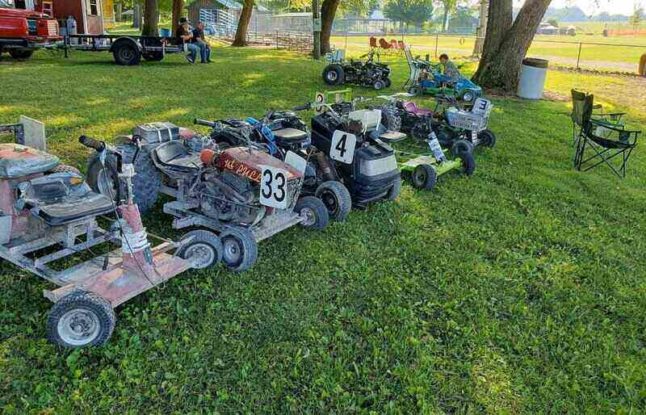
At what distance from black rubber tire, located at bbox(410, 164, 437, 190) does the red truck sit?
482 inches

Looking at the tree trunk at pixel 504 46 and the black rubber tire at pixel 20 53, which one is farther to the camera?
the black rubber tire at pixel 20 53

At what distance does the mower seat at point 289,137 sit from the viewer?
4.72 meters

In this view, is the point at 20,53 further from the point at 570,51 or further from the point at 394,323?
the point at 570,51

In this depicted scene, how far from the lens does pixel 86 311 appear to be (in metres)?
2.82

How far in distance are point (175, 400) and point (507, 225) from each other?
366cm

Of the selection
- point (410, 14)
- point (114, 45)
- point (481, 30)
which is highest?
point (410, 14)

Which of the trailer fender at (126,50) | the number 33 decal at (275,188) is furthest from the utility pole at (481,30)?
the number 33 decal at (275,188)

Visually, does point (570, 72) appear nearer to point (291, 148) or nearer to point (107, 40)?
point (107, 40)

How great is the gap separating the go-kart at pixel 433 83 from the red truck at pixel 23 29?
381 inches

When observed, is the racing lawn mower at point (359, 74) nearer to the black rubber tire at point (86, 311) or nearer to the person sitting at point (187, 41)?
the person sitting at point (187, 41)

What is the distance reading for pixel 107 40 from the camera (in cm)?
1470

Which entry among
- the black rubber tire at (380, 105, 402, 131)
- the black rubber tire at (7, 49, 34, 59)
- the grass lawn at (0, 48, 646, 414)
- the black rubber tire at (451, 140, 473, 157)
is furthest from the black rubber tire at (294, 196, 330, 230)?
the black rubber tire at (7, 49, 34, 59)

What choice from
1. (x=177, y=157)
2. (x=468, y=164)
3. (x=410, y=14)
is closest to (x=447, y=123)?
(x=468, y=164)

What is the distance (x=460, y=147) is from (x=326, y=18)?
53.1 ft
